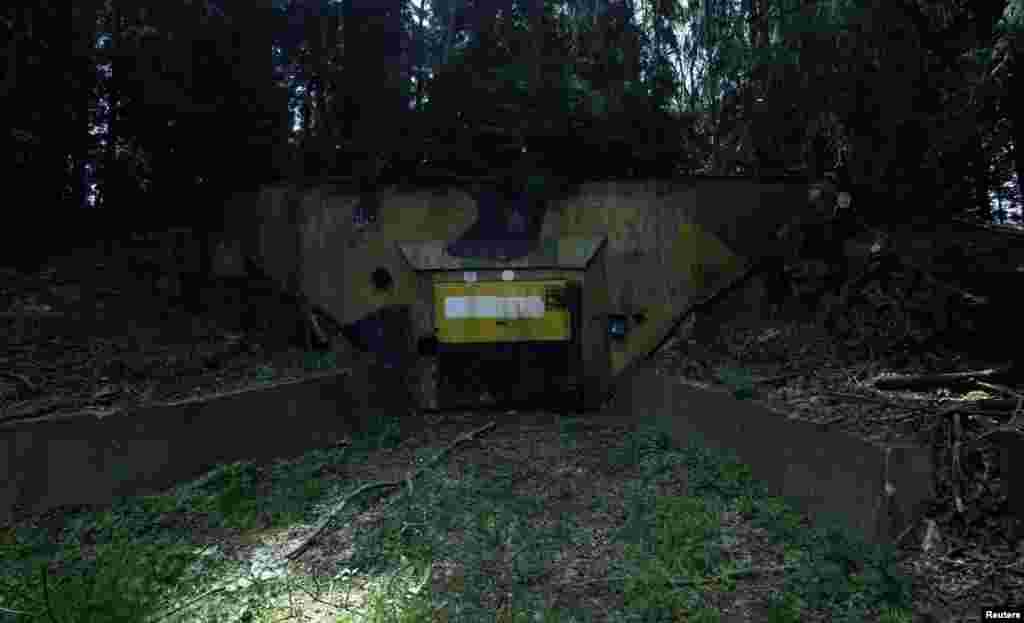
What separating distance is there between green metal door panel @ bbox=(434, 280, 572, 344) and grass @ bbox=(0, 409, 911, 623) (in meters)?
2.90

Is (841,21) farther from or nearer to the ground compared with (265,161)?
farther from the ground

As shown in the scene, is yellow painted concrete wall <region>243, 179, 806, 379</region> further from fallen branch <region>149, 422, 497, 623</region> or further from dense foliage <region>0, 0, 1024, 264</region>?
fallen branch <region>149, 422, 497, 623</region>

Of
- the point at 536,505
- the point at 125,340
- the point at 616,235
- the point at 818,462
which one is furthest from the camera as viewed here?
the point at 616,235

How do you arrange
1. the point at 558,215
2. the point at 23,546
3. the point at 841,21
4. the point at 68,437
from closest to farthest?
the point at 23,546 → the point at 68,437 → the point at 841,21 → the point at 558,215

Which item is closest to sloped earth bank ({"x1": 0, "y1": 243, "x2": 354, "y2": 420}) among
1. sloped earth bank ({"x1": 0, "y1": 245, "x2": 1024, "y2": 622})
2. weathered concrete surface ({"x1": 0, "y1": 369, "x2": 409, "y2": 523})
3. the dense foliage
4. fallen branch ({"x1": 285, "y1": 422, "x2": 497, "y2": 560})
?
sloped earth bank ({"x1": 0, "y1": 245, "x2": 1024, "y2": 622})

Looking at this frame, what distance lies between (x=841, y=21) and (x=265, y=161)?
7404 millimetres

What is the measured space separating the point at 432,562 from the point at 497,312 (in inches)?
174

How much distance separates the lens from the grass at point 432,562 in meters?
3.64

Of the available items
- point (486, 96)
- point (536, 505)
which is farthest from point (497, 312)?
point (536, 505)

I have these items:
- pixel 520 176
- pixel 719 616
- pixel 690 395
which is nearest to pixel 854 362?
pixel 690 395

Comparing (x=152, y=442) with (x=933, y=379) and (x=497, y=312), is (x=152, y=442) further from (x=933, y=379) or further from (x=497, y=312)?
(x=933, y=379)

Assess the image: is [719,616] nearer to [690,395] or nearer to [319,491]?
[690,395]

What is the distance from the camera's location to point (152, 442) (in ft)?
17.1

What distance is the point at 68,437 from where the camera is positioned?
4.74 m
